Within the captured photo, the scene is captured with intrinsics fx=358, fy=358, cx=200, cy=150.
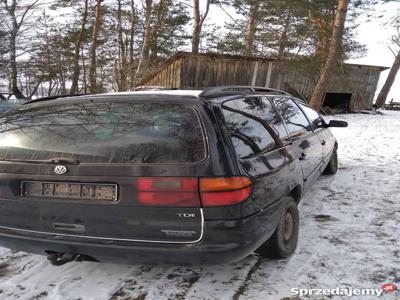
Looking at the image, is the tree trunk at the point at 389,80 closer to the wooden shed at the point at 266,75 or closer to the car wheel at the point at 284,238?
the wooden shed at the point at 266,75

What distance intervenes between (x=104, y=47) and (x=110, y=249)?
29374 mm

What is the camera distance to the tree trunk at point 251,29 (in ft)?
77.3

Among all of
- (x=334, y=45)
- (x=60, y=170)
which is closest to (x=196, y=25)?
(x=334, y=45)

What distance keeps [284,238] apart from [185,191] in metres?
1.30

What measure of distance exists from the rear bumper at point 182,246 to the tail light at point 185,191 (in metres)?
0.15

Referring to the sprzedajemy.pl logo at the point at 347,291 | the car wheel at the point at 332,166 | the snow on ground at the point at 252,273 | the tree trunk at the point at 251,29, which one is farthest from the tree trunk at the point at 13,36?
the sprzedajemy.pl logo at the point at 347,291

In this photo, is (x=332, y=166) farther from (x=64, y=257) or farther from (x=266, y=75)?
(x=266, y=75)

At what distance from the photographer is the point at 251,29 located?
2497 cm

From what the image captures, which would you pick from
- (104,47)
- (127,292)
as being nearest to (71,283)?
(127,292)

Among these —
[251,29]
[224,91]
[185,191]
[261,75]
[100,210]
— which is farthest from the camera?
[251,29]

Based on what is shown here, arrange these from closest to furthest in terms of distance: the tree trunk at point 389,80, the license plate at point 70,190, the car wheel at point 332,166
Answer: the license plate at point 70,190, the car wheel at point 332,166, the tree trunk at point 389,80

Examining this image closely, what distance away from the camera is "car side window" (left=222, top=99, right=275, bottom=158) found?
2.57 metres

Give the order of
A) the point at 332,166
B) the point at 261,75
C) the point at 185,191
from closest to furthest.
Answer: the point at 185,191, the point at 332,166, the point at 261,75

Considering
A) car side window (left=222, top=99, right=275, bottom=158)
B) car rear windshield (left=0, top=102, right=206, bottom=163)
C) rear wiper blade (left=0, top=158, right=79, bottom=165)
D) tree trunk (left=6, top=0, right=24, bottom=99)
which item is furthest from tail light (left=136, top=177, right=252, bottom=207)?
tree trunk (left=6, top=0, right=24, bottom=99)
